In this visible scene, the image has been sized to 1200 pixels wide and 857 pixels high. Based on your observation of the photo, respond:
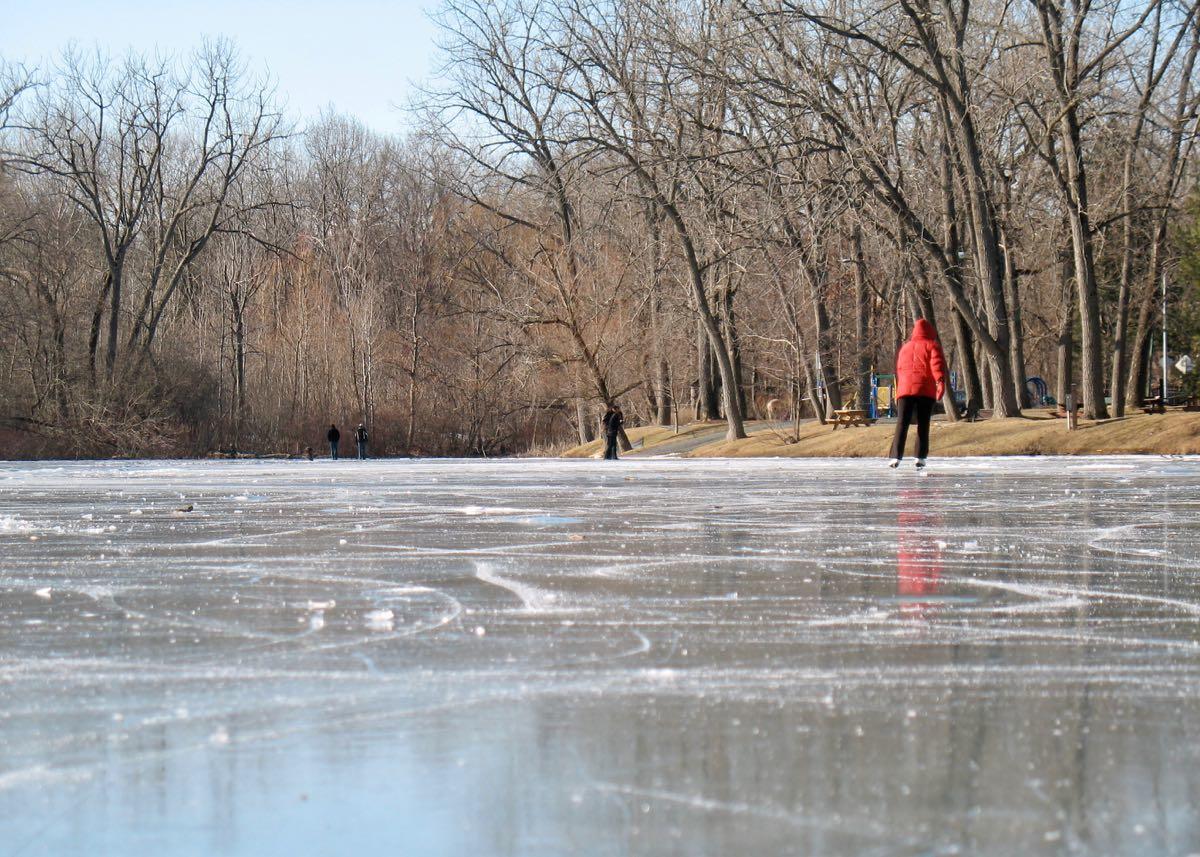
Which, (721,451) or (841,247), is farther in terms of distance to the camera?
(841,247)

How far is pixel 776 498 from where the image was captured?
13.9 metres

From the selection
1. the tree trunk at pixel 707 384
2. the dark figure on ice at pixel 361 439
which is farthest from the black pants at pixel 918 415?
the dark figure on ice at pixel 361 439

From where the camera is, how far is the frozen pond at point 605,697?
287 cm

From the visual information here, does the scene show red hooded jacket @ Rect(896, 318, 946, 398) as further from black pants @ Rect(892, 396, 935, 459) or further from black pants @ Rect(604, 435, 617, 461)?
black pants @ Rect(604, 435, 617, 461)

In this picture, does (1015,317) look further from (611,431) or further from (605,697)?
(605,697)

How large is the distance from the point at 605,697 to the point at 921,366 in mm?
13867

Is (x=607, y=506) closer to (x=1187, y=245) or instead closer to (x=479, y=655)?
(x=479, y=655)

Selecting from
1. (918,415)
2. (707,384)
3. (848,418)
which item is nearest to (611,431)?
(848,418)

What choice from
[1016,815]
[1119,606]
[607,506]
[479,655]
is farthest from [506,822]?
[607,506]

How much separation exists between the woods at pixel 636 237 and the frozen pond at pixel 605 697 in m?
20.9

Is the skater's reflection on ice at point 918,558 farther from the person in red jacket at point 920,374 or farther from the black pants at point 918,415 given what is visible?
the black pants at point 918,415

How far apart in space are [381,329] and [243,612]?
182 ft

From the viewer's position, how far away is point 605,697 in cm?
405

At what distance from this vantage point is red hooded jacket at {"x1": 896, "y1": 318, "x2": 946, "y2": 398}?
1697 cm
